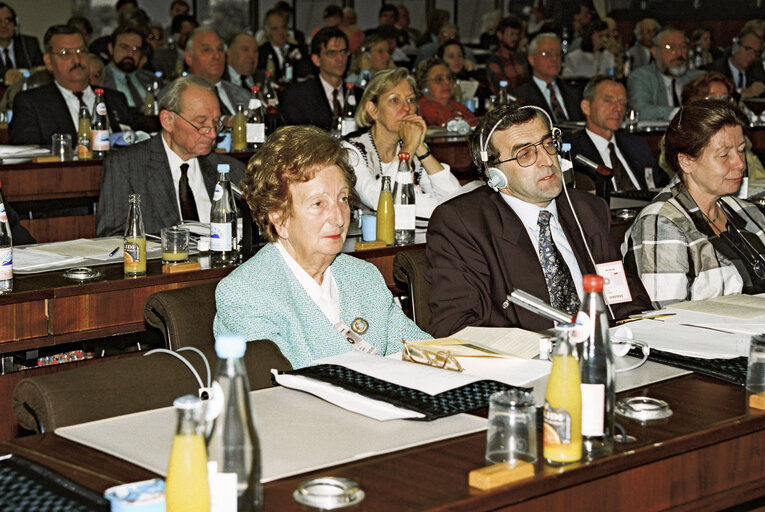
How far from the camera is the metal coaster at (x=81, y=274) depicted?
295 cm

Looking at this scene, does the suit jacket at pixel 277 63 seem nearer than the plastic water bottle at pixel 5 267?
No

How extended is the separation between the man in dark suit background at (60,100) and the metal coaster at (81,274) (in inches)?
121

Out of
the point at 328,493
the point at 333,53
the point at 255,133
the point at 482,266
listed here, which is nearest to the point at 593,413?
the point at 328,493

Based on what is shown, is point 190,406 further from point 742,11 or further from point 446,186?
point 742,11

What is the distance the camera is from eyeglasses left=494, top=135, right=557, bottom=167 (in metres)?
2.87

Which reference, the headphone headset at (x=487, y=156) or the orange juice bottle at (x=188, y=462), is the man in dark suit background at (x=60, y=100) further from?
the orange juice bottle at (x=188, y=462)

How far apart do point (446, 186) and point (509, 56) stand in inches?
212

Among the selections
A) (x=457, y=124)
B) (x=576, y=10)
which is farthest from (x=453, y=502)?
(x=576, y=10)

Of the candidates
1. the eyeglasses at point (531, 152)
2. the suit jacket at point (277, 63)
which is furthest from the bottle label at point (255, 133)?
the suit jacket at point (277, 63)

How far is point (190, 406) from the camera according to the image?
121cm

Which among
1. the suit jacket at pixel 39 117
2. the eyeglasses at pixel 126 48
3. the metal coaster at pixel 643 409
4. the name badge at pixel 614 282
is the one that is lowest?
the metal coaster at pixel 643 409

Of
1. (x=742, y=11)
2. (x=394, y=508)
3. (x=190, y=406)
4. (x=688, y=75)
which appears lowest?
(x=394, y=508)

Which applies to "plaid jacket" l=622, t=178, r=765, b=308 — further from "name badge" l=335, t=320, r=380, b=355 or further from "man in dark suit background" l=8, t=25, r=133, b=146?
"man in dark suit background" l=8, t=25, r=133, b=146

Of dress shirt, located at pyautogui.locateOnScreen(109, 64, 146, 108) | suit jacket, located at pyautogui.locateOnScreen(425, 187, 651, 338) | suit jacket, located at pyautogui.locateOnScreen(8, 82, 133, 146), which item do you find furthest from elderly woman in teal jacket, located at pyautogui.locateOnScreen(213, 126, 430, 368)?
dress shirt, located at pyautogui.locateOnScreen(109, 64, 146, 108)
